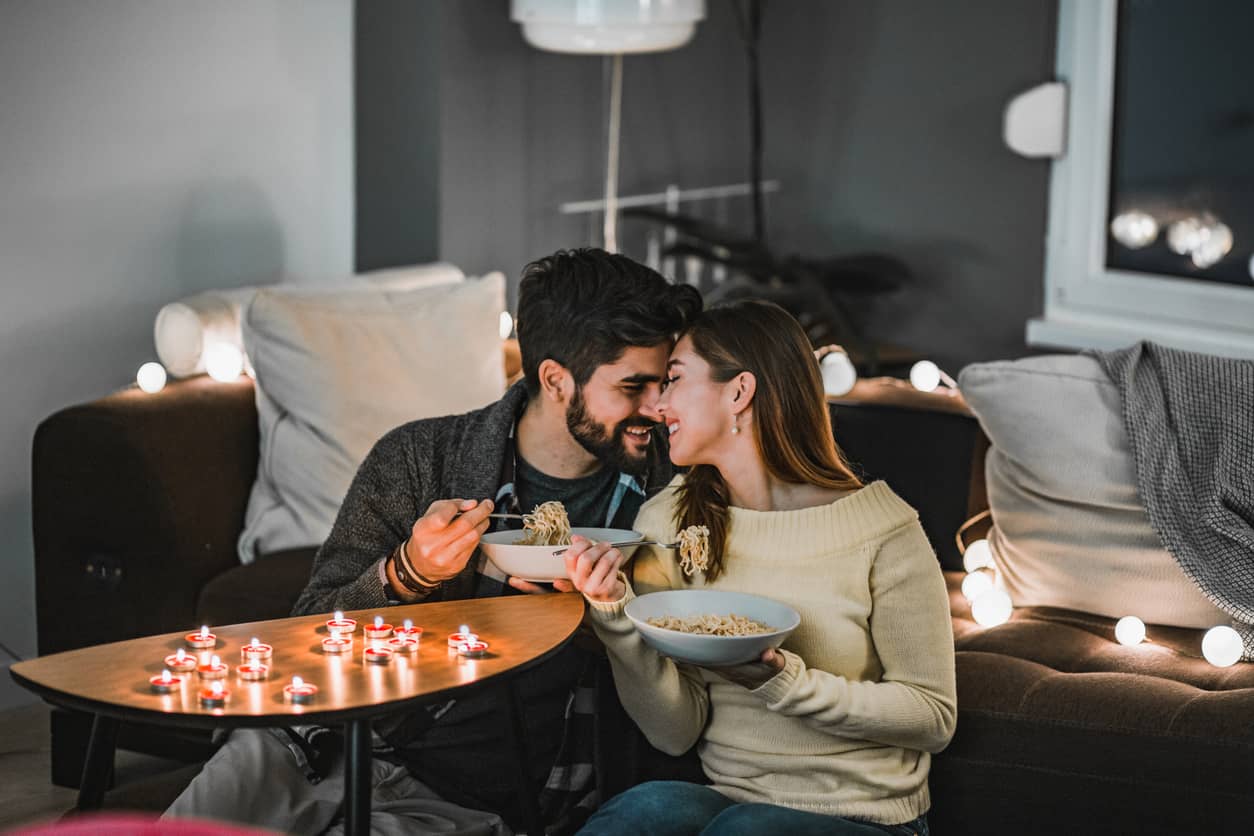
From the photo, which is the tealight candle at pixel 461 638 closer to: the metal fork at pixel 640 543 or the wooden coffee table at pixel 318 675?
the wooden coffee table at pixel 318 675

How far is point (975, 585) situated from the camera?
2.48m

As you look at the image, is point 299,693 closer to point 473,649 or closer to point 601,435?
point 473,649

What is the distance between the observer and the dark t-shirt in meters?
2.00

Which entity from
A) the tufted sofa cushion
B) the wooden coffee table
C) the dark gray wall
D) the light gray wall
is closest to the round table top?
the wooden coffee table

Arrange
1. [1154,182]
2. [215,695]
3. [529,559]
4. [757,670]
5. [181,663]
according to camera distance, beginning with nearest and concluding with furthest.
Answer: [215,695] → [181,663] → [757,670] → [529,559] → [1154,182]

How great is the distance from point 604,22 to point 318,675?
7.18 ft

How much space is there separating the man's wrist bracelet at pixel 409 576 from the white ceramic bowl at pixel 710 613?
0.27m

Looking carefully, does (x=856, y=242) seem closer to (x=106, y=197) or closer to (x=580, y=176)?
(x=580, y=176)

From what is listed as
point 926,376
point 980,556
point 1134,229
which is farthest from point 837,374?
point 1134,229

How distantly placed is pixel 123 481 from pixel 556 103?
75.3 inches

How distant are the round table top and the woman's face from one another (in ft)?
0.81

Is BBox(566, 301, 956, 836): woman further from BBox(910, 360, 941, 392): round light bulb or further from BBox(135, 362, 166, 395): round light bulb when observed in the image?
BBox(135, 362, 166, 395): round light bulb

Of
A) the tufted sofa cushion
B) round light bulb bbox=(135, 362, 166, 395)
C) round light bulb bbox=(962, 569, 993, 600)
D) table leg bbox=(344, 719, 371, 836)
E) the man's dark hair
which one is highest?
the man's dark hair

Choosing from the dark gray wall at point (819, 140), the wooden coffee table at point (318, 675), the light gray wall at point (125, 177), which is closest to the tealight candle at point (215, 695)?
the wooden coffee table at point (318, 675)
